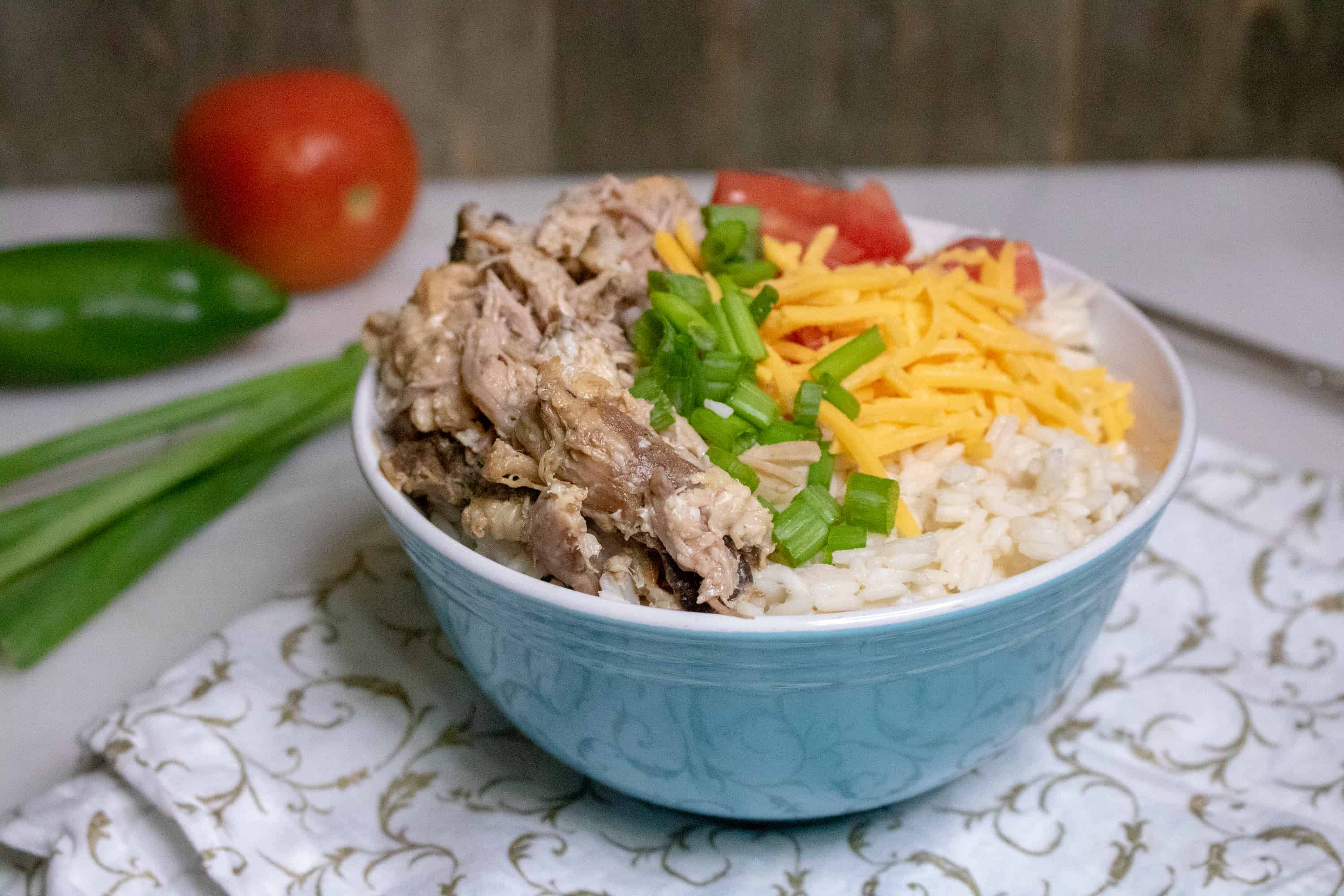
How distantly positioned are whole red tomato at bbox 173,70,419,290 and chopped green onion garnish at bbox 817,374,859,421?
91.9 inches

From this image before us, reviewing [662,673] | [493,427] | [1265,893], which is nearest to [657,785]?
[662,673]

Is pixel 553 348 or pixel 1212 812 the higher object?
pixel 553 348

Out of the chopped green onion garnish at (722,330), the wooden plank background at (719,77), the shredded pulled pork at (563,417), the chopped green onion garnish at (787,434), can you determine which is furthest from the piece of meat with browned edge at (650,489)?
the wooden plank background at (719,77)

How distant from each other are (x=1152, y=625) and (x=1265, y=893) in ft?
2.14

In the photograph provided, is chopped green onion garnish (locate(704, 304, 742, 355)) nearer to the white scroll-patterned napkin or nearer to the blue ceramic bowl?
the blue ceramic bowl

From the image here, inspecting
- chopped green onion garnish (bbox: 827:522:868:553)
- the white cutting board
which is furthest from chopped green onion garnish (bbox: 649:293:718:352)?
the white cutting board

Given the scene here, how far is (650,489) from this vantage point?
1540 mm

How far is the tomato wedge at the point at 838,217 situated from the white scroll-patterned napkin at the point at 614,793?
2.78 feet

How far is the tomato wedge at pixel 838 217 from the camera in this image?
2143 millimetres

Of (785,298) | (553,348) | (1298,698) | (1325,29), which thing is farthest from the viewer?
(1325,29)

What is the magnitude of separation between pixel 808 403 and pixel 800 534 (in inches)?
7.7

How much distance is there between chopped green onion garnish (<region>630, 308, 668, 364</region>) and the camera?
5.88 feet

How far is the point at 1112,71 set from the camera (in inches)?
184

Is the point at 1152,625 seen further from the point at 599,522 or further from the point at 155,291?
the point at 155,291
